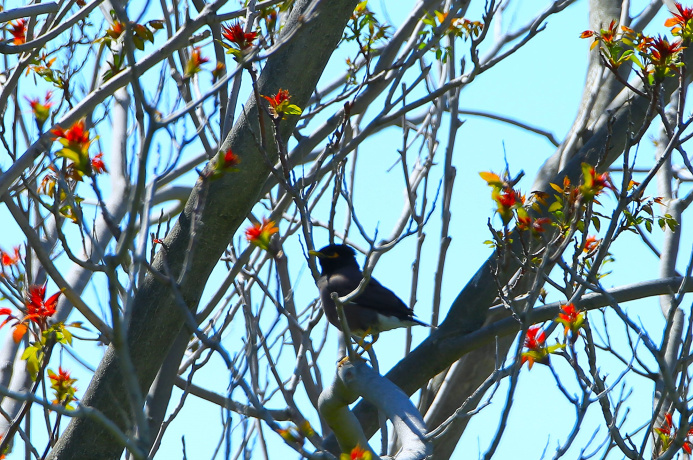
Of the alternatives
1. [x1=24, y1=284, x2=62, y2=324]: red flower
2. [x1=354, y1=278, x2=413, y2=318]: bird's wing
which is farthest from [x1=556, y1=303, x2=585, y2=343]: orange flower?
[x1=354, y1=278, x2=413, y2=318]: bird's wing

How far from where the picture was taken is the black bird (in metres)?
5.76

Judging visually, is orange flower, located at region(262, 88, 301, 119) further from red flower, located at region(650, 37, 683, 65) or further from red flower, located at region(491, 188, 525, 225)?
red flower, located at region(650, 37, 683, 65)

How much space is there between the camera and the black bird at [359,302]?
5762mm

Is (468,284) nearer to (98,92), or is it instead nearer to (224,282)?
(224,282)

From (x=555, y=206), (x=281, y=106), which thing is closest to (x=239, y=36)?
(x=281, y=106)

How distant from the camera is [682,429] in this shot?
3051 millimetres

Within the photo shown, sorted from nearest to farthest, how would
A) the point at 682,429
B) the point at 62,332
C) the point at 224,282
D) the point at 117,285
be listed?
the point at 117,285
the point at 682,429
the point at 62,332
the point at 224,282

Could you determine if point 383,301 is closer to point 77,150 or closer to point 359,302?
point 359,302

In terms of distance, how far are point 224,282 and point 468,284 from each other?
1.59m

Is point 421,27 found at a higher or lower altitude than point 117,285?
higher

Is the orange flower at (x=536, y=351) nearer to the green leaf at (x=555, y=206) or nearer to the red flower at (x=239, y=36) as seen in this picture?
the green leaf at (x=555, y=206)

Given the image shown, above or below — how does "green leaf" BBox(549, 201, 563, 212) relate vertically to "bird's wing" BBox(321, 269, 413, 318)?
below

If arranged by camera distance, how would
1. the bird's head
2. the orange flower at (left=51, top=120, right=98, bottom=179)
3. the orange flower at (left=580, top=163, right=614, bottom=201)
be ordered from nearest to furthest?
the orange flower at (left=51, top=120, right=98, bottom=179), the orange flower at (left=580, top=163, right=614, bottom=201), the bird's head

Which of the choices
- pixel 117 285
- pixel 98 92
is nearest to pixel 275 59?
pixel 98 92
